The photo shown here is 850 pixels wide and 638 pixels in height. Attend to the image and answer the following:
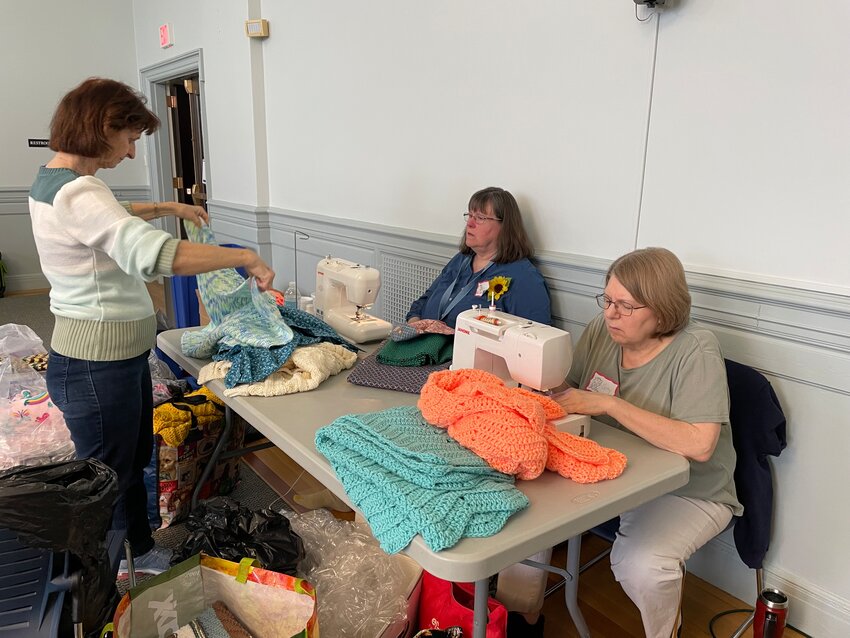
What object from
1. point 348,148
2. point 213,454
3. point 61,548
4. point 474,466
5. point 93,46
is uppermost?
point 93,46

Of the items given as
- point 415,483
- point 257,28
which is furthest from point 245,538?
point 257,28

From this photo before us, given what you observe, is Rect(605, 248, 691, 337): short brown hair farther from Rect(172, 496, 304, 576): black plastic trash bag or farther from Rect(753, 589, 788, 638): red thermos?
Rect(172, 496, 304, 576): black plastic trash bag

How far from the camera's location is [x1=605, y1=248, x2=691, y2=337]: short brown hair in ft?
4.92

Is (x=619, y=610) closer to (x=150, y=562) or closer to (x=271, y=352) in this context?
(x=271, y=352)

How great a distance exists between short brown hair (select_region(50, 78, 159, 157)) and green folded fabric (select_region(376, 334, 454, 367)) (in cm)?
94

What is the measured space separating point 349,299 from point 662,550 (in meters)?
1.18

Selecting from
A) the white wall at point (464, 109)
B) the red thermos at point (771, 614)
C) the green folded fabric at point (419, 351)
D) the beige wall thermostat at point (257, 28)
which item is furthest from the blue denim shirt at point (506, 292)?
the beige wall thermostat at point (257, 28)

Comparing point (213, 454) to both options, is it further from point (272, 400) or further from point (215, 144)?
point (215, 144)

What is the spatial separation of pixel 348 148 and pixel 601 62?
1.64 m

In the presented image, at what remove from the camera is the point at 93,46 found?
6.08 meters

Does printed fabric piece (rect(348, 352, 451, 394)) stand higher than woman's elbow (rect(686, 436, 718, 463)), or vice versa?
printed fabric piece (rect(348, 352, 451, 394))

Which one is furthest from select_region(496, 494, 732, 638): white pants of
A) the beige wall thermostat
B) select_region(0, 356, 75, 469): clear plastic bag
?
the beige wall thermostat

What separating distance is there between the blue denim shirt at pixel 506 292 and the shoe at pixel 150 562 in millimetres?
1283

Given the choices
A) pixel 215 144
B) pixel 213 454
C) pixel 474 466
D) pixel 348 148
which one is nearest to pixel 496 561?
pixel 474 466
